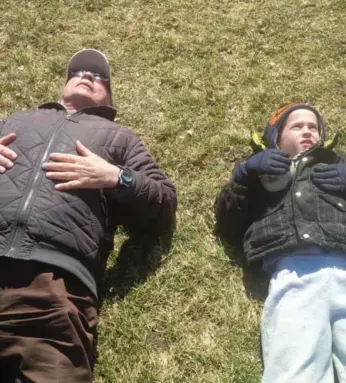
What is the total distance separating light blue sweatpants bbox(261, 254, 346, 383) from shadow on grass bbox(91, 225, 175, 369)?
0.84 meters

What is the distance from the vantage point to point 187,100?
179 inches

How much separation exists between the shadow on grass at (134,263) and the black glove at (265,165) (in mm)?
673

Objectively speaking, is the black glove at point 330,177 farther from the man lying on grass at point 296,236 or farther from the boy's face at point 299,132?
the boy's face at point 299,132

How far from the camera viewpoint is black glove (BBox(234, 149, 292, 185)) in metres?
3.40

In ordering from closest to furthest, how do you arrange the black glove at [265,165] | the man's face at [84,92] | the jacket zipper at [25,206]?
1. the jacket zipper at [25,206]
2. the black glove at [265,165]
3. the man's face at [84,92]

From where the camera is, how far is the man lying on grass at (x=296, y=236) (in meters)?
2.90

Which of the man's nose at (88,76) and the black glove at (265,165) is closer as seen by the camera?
the black glove at (265,165)

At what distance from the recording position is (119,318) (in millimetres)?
3393

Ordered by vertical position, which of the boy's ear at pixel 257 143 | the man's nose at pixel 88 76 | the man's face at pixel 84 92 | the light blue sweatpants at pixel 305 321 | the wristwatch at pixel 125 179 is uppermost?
the man's nose at pixel 88 76

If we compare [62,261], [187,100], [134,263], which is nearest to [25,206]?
[62,261]

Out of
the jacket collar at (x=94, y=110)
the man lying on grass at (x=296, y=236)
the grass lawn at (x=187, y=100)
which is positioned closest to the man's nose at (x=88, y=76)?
the jacket collar at (x=94, y=110)

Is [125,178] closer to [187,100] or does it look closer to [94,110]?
[94,110]

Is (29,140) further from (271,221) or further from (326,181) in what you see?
(326,181)

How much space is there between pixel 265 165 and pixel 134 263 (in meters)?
Answer: 1.12
